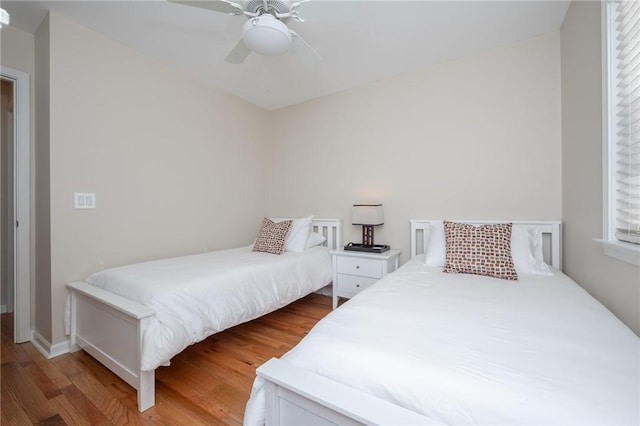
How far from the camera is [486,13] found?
6.36 ft

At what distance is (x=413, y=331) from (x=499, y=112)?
7.43 feet

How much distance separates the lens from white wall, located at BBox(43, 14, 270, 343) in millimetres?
1955

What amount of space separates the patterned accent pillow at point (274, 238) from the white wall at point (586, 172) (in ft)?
7.60

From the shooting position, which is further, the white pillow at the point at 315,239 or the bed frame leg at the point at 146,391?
the white pillow at the point at 315,239

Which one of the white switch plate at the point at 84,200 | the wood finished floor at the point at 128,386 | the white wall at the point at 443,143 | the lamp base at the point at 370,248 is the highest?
the white wall at the point at 443,143

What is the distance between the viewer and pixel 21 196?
2016 millimetres

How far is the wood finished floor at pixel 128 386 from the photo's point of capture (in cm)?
134

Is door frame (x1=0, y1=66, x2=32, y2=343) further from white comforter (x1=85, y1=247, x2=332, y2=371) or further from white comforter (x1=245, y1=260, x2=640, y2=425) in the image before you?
white comforter (x1=245, y1=260, x2=640, y2=425)

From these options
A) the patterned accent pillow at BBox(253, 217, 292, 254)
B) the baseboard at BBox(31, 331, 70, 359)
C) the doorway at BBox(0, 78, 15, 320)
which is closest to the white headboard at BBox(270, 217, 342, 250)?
the patterned accent pillow at BBox(253, 217, 292, 254)

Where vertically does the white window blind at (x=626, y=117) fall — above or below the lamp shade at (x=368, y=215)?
above

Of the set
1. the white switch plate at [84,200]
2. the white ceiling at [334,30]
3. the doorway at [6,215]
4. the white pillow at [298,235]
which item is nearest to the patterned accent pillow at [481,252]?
the white pillow at [298,235]

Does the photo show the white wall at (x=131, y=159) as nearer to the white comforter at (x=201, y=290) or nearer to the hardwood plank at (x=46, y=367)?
the hardwood plank at (x=46, y=367)

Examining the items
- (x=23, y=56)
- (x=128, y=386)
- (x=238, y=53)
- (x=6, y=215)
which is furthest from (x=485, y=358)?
(x=6, y=215)

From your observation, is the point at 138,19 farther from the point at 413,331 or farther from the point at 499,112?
the point at 499,112
